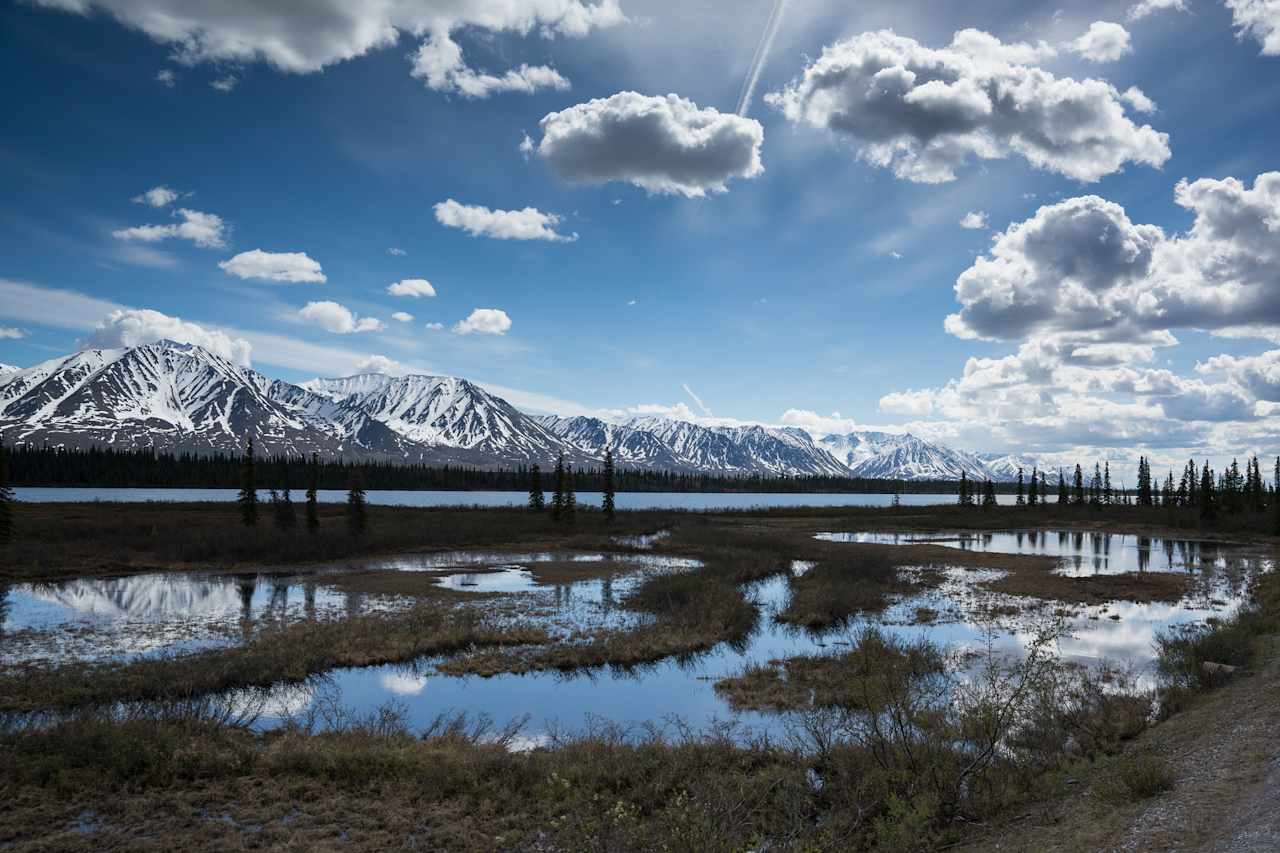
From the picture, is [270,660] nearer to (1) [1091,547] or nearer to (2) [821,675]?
(2) [821,675]

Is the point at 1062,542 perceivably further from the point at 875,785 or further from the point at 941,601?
the point at 875,785

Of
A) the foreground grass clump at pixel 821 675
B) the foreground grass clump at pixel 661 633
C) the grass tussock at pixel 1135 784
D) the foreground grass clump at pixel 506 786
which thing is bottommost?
the foreground grass clump at pixel 661 633

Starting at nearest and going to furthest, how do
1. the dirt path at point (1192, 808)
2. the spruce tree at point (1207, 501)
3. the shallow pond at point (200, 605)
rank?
1. the dirt path at point (1192, 808)
2. the shallow pond at point (200, 605)
3. the spruce tree at point (1207, 501)

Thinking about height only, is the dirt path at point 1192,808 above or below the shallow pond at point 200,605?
above

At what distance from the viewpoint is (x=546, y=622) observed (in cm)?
3231

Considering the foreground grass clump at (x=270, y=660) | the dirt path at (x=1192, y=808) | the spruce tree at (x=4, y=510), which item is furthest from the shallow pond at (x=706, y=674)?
the spruce tree at (x=4, y=510)

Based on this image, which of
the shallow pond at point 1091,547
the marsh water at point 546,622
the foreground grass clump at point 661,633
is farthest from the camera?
the shallow pond at point 1091,547

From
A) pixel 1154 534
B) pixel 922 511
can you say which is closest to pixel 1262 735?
pixel 1154 534

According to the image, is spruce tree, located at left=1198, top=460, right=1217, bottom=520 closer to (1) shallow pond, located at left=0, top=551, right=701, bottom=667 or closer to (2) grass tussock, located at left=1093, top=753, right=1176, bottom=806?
(1) shallow pond, located at left=0, top=551, right=701, bottom=667

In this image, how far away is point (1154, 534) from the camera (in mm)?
92500

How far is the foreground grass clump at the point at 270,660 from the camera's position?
782 inches

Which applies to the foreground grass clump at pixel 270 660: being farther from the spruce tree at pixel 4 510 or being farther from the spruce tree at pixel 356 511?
the spruce tree at pixel 4 510

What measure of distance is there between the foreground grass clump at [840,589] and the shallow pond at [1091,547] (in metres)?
16.8

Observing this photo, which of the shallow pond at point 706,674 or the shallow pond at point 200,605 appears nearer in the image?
the shallow pond at point 706,674
